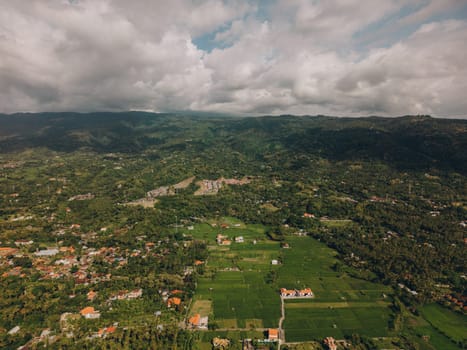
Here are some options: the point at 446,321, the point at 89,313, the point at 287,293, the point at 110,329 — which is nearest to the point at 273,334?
the point at 287,293

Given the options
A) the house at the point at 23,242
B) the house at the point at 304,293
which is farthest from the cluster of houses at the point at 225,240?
the house at the point at 23,242

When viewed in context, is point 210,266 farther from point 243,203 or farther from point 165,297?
point 243,203

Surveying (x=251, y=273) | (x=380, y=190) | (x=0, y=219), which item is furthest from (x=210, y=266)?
(x=380, y=190)

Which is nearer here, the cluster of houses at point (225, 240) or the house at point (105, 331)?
the house at point (105, 331)

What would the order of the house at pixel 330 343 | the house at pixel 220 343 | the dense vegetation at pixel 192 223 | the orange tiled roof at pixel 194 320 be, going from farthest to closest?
the dense vegetation at pixel 192 223 → the orange tiled roof at pixel 194 320 → the house at pixel 330 343 → the house at pixel 220 343

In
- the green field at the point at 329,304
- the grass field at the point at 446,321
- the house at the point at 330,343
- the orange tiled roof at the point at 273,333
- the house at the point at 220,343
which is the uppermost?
the orange tiled roof at the point at 273,333

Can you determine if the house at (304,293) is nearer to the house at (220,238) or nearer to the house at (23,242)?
the house at (220,238)
